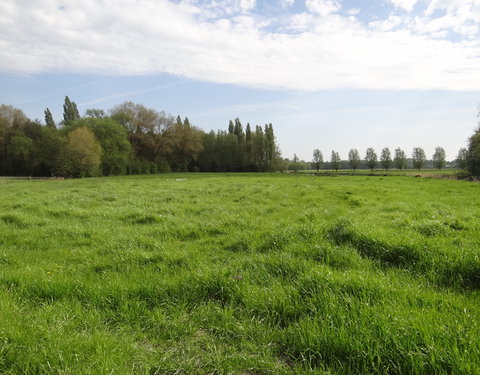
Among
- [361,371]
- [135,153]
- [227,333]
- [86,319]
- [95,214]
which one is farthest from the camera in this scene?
[135,153]

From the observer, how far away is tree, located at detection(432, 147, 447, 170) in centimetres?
10494

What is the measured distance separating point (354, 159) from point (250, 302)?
135m

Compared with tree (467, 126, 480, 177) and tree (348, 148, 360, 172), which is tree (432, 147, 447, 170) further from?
tree (467, 126, 480, 177)

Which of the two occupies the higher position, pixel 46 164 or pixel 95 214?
pixel 46 164

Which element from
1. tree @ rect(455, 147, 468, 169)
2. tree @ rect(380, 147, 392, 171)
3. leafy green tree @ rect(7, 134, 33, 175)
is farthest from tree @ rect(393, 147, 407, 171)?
leafy green tree @ rect(7, 134, 33, 175)

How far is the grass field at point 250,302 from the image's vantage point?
3.10 m

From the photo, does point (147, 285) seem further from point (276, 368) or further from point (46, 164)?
point (46, 164)

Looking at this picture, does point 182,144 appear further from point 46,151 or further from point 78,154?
point 46,151

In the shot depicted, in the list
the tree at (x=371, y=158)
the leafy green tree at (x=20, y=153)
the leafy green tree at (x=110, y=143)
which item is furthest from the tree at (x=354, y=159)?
the leafy green tree at (x=20, y=153)

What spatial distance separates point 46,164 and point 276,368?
82.9 m

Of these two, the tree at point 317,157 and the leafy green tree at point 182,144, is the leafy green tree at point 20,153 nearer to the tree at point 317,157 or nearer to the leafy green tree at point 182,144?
the leafy green tree at point 182,144

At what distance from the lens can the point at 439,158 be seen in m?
107

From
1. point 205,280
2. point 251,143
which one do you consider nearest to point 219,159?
point 251,143

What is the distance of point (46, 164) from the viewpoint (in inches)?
2731
